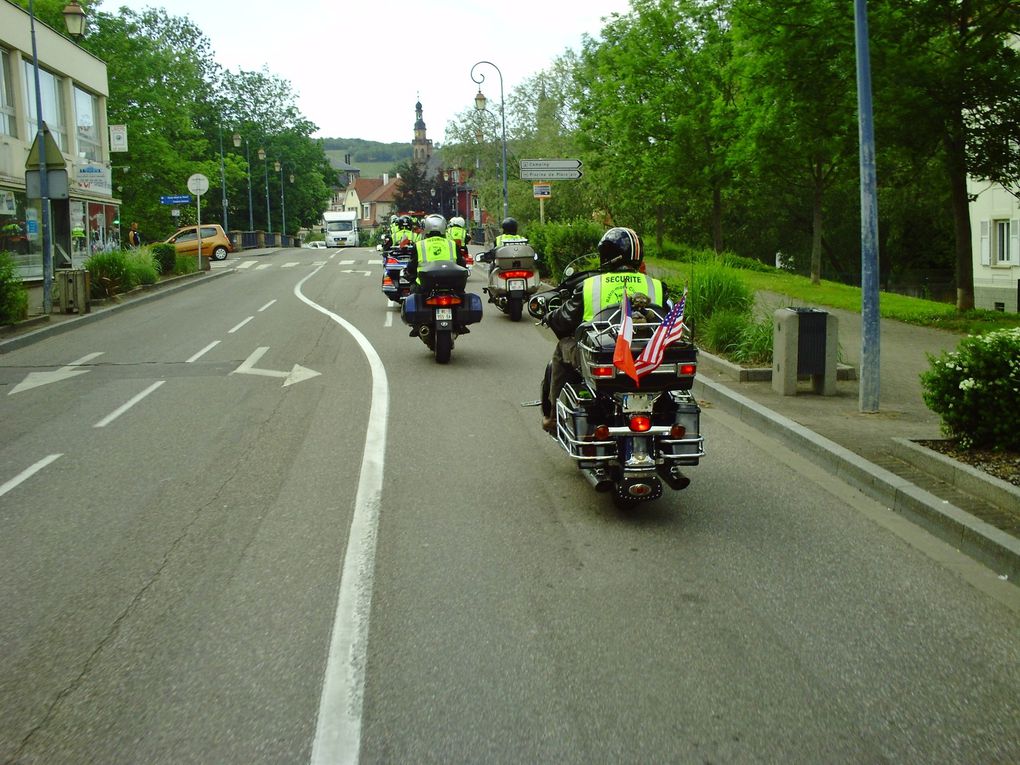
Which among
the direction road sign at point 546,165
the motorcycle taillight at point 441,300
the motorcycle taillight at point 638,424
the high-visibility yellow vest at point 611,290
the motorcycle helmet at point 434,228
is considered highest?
the direction road sign at point 546,165

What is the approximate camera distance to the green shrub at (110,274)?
24922 mm

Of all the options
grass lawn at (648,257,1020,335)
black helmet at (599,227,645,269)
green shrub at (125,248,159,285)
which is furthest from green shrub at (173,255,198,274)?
black helmet at (599,227,645,269)

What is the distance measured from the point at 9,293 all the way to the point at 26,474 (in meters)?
11.7

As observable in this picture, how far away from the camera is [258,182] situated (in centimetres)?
8812

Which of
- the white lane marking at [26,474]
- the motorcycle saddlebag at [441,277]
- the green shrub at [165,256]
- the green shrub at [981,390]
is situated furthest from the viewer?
the green shrub at [165,256]

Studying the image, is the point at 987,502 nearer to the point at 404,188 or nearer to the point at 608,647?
the point at 608,647

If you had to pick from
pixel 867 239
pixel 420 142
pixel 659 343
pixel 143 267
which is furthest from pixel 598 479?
pixel 420 142

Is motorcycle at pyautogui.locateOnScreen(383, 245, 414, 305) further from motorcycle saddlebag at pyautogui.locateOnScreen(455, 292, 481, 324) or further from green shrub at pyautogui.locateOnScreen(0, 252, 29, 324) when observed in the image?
motorcycle saddlebag at pyautogui.locateOnScreen(455, 292, 481, 324)

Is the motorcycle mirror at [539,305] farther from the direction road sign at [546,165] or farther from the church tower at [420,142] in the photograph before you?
the church tower at [420,142]

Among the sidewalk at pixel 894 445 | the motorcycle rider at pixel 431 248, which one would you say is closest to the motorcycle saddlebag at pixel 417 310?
the motorcycle rider at pixel 431 248

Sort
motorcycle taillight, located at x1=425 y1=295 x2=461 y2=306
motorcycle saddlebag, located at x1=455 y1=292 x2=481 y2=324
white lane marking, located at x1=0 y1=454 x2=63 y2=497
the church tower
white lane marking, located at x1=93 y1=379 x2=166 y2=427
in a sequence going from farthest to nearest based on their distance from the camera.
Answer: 1. the church tower
2. motorcycle saddlebag, located at x1=455 y1=292 x2=481 y2=324
3. motorcycle taillight, located at x1=425 y1=295 x2=461 y2=306
4. white lane marking, located at x1=93 y1=379 x2=166 y2=427
5. white lane marking, located at x1=0 y1=454 x2=63 y2=497

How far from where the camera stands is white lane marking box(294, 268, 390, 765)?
12.5 feet

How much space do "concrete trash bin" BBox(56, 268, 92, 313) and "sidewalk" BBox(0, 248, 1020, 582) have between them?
14.0 metres

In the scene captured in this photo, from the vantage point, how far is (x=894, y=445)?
26.5 ft
